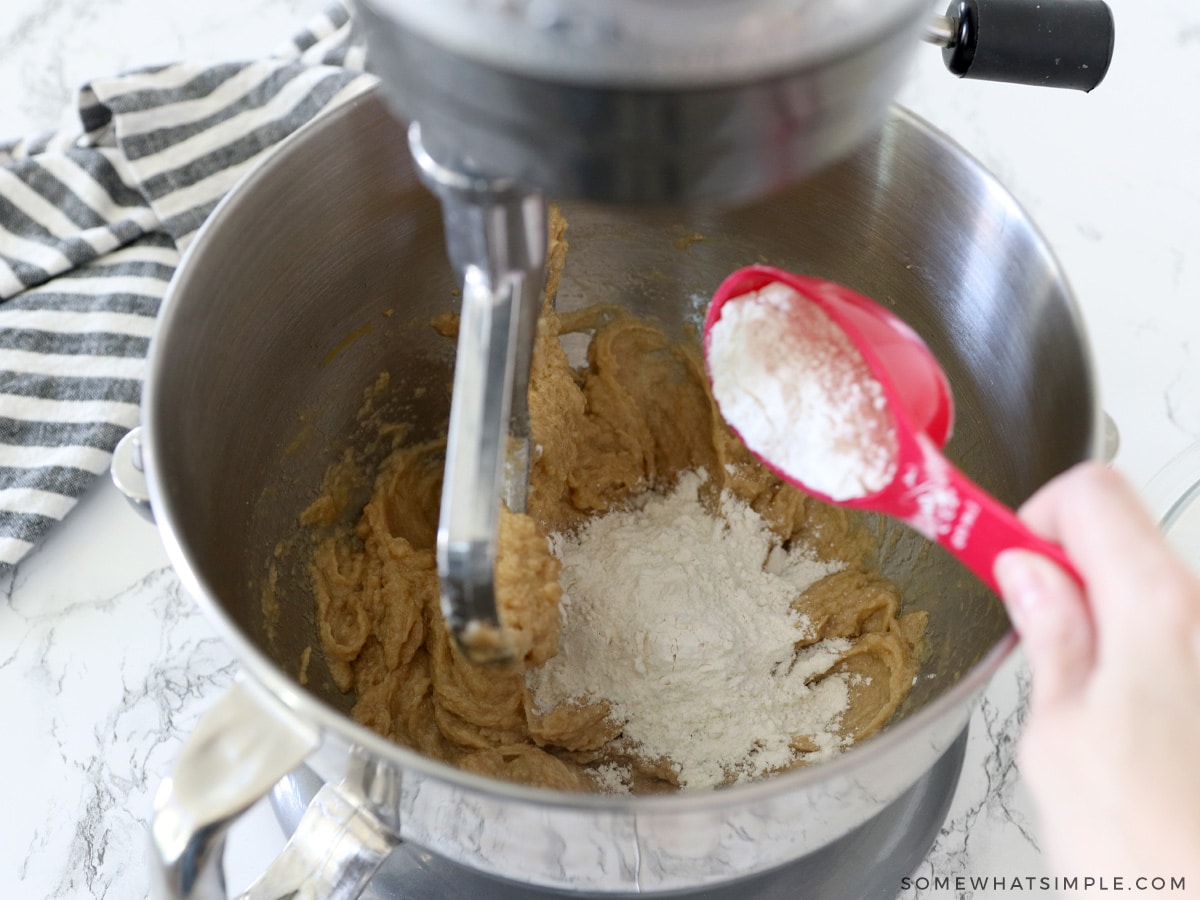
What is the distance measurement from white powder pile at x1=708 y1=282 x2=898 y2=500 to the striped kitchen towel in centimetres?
69

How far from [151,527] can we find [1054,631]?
0.99 metres

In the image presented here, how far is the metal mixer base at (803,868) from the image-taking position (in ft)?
3.12

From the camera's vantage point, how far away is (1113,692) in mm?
570

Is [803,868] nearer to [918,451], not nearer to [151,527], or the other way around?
[918,451]

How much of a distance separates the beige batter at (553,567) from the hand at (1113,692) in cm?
41

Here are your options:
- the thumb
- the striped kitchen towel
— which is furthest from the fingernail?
the striped kitchen towel

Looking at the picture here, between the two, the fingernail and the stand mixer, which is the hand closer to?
the fingernail

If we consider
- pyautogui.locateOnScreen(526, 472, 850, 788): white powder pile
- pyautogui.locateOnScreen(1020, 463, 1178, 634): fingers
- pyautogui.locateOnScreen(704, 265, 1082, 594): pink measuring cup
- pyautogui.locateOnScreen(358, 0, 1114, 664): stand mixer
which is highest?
pyautogui.locateOnScreen(358, 0, 1114, 664): stand mixer

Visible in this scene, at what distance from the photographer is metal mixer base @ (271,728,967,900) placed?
0.95 meters

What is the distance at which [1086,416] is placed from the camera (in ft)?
2.63

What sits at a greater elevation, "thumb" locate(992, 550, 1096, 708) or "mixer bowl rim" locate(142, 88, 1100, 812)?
"thumb" locate(992, 550, 1096, 708)

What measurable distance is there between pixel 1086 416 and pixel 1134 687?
29cm

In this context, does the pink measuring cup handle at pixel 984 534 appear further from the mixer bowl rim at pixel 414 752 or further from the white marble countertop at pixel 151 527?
the white marble countertop at pixel 151 527

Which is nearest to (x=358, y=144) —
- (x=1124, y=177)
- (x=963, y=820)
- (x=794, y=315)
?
(x=794, y=315)
